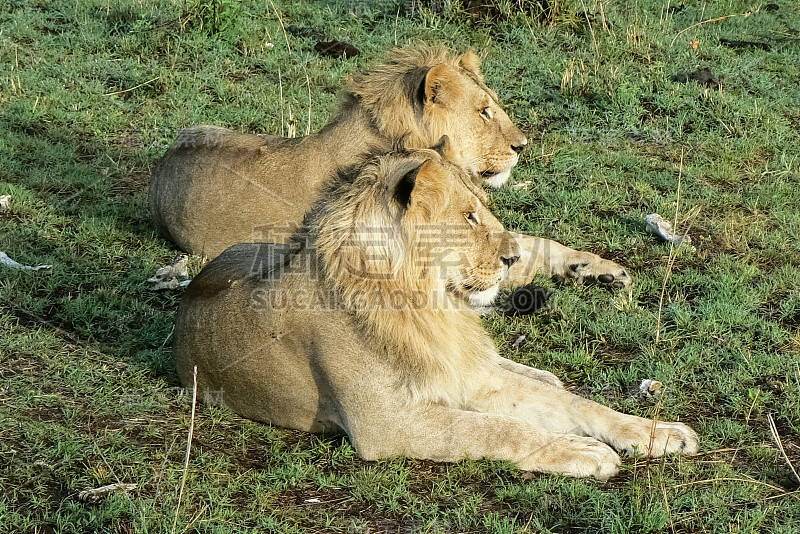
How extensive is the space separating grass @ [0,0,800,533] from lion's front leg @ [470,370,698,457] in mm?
113

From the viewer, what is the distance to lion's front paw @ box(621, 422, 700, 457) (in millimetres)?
3986

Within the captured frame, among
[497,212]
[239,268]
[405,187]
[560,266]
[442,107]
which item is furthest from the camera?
[497,212]

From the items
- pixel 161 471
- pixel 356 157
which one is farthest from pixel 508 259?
pixel 161 471

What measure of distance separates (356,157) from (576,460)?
2.43 metres

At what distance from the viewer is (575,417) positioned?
4184 millimetres

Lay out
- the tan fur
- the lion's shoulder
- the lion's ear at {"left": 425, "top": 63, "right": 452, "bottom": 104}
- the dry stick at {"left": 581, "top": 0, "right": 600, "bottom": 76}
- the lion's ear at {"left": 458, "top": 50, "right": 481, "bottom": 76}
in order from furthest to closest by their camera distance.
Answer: the dry stick at {"left": 581, "top": 0, "right": 600, "bottom": 76}
the lion's ear at {"left": 458, "top": 50, "right": 481, "bottom": 76}
the tan fur
the lion's ear at {"left": 425, "top": 63, "right": 452, "bottom": 104}
the lion's shoulder

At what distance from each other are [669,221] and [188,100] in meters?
4.52

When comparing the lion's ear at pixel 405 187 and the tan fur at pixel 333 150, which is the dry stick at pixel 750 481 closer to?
the lion's ear at pixel 405 187

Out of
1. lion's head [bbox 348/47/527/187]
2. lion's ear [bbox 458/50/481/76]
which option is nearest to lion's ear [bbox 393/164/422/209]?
lion's head [bbox 348/47/527/187]

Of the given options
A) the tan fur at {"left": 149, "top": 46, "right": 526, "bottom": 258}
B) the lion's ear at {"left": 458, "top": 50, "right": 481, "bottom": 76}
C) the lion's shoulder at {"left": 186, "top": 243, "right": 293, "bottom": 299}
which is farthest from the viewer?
the lion's ear at {"left": 458, "top": 50, "right": 481, "bottom": 76}

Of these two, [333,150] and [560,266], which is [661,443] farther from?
[333,150]

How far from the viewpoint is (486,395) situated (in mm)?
4285

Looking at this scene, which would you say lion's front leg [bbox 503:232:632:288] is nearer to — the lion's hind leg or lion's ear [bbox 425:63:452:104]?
lion's ear [bbox 425:63:452:104]

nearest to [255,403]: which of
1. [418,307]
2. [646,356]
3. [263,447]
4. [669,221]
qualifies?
[263,447]
